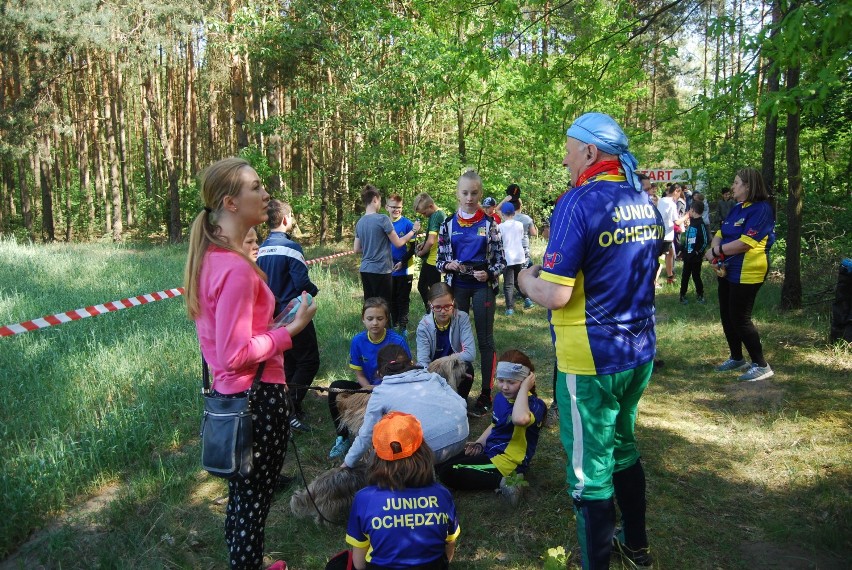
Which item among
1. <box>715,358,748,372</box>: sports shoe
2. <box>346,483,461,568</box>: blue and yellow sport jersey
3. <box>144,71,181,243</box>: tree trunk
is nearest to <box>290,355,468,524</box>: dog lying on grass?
<box>346,483,461,568</box>: blue and yellow sport jersey

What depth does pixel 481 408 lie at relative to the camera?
511 centimetres

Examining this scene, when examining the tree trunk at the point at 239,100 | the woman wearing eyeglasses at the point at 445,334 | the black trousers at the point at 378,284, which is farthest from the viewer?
the tree trunk at the point at 239,100

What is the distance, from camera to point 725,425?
4883mm

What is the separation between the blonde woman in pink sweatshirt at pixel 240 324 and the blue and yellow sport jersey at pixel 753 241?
455 centimetres

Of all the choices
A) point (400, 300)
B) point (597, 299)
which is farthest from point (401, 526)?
point (400, 300)

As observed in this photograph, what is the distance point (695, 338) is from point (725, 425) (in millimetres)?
2928

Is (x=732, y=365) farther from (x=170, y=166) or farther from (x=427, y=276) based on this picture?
(x=170, y=166)

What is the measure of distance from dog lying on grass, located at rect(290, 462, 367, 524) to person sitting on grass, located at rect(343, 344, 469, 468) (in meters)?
Result: 0.09

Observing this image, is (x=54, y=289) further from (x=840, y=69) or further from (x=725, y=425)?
(x=840, y=69)

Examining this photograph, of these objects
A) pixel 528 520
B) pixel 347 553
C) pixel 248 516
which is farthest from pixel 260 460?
pixel 528 520

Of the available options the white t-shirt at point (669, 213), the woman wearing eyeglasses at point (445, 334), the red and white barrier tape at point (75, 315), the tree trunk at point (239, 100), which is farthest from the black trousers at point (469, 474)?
the tree trunk at point (239, 100)

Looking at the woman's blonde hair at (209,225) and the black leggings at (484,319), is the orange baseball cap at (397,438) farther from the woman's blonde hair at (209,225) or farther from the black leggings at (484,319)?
the black leggings at (484,319)

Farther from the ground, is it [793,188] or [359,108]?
[359,108]

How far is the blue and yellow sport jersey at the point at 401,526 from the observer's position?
8.12 feet
